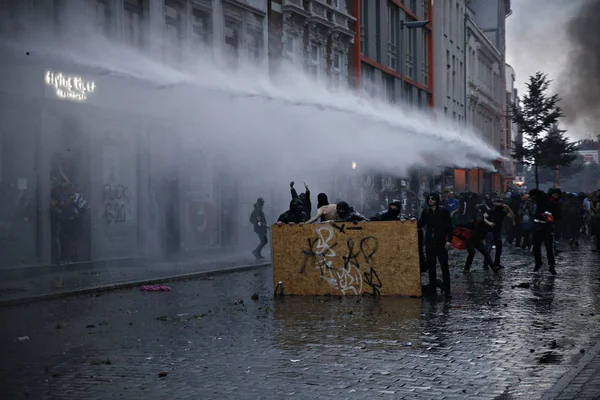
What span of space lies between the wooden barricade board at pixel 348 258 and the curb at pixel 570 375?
5.01 metres

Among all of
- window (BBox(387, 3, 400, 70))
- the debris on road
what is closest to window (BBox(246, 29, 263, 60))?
the debris on road

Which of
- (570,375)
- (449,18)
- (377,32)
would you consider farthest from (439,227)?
(449,18)

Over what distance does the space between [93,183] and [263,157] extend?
28.1 feet

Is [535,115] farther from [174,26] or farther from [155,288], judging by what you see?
[155,288]

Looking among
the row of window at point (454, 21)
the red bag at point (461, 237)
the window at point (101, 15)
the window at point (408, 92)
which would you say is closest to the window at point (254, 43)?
the window at point (101, 15)

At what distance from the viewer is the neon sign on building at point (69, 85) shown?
19547 mm

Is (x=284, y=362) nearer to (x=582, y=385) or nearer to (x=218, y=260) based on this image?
(x=582, y=385)

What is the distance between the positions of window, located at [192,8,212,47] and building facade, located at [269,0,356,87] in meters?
4.20

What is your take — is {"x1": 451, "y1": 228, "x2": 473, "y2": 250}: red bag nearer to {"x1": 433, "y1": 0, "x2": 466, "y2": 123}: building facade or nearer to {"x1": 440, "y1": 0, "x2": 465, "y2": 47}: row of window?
{"x1": 433, "y1": 0, "x2": 466, "y2": 123}: building facade

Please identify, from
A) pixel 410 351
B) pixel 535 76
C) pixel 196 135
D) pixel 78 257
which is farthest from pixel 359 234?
pixel 535 76

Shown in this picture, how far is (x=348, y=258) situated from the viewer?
Answer: 44.9 ft

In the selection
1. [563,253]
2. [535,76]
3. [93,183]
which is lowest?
[563,253]

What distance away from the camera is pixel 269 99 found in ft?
86.0

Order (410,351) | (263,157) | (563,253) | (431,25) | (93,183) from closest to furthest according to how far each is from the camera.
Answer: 1. (410,351)
2. (93,183)
3. (563,253)
4. (263,157)
5. (431,25)
